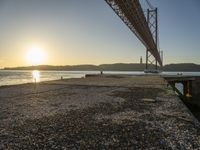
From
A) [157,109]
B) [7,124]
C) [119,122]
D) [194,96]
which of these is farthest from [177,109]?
[194,96]

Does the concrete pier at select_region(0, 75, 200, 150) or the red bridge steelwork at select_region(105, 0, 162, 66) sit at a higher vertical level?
the red bridge steelwork at select_region(105, 0, 162, 66)

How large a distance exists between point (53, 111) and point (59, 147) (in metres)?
3.22

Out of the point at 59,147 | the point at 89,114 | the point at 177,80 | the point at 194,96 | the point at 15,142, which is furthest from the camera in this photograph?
the point at 177,80

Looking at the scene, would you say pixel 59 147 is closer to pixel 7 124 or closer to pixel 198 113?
pixel 7 124

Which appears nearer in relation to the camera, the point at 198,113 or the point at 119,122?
the point at 119,122

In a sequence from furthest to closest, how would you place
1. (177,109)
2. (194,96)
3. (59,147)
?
(194,96), (177,109), (59,147)

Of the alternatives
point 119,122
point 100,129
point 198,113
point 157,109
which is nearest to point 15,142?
point 100,129

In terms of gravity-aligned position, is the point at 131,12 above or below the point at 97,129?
above

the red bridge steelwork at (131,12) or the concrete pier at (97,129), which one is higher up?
the red bridge steelwork at (131,12)

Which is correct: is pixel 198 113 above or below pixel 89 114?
below

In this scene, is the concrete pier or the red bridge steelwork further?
the red bridge steelwork

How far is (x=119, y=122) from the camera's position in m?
5.64

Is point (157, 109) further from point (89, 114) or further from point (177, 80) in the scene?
point (177, 80)

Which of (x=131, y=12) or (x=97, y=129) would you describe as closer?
(x=97, y=129)
